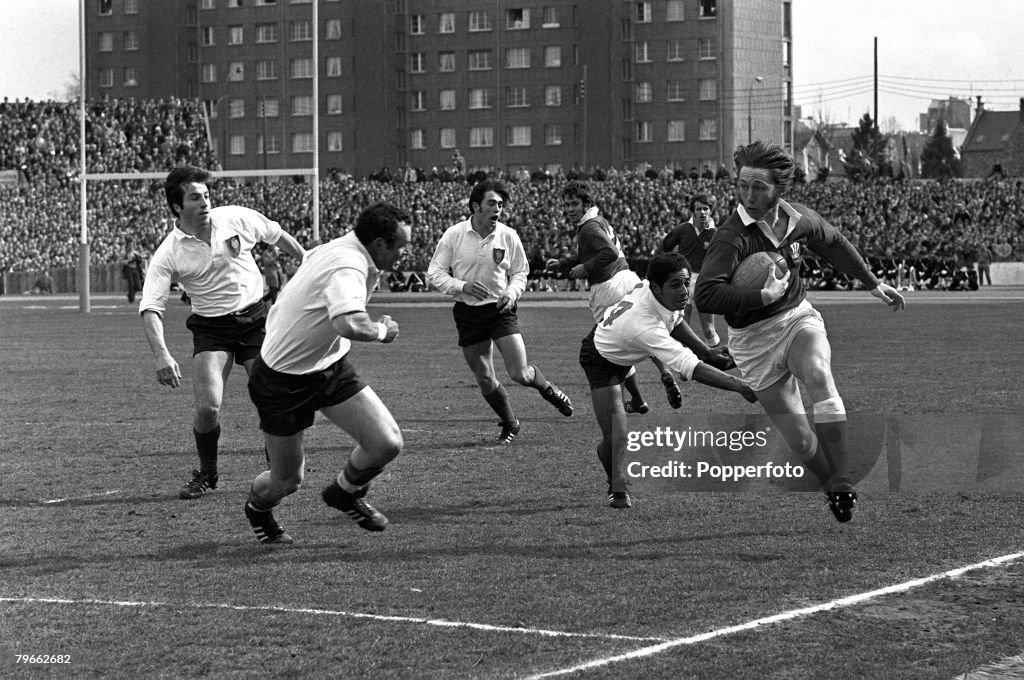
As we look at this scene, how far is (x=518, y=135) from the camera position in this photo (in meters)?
89.4

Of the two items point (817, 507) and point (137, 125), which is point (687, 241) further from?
point (137, 125)

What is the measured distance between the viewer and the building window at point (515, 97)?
89.1m

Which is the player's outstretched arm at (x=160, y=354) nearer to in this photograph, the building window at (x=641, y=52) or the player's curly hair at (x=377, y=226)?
the player's curly hair at (x=377, y=226)

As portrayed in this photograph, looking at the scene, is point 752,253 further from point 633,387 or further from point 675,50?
point 675,50

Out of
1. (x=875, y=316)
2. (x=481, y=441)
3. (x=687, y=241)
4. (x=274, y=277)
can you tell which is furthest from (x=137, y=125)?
(x=481, y=441)

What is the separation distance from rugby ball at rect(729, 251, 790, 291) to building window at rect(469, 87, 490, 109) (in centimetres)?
8292

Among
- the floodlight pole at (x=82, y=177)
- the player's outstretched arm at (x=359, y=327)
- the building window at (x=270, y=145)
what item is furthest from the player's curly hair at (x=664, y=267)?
the building window at (x=270, y=145)

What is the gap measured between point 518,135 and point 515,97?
2341mm

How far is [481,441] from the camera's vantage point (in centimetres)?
1238

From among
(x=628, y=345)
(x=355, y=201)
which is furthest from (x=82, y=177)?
(x=628, y=345)

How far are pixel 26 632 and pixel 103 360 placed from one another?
16982 mm

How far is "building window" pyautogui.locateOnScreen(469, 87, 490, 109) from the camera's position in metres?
89.8

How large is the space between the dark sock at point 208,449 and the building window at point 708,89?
78.9 m

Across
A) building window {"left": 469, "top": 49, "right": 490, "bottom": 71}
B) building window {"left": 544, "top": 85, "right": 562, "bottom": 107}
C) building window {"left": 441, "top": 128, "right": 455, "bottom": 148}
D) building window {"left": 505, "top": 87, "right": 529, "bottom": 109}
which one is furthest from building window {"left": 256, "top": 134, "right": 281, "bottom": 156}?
building window {"left": 544, "top": 85, "right": 562, "bottom": 107}
